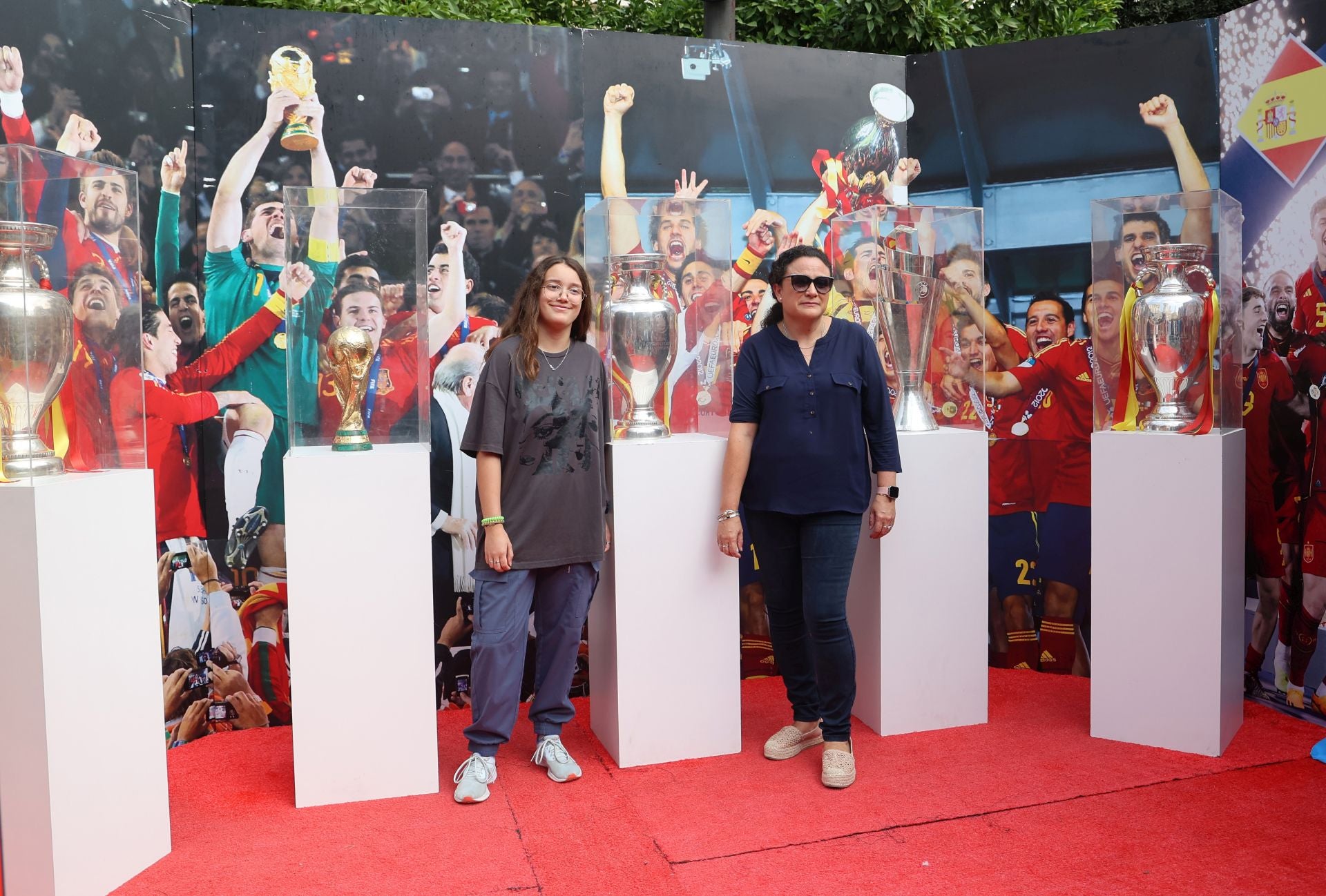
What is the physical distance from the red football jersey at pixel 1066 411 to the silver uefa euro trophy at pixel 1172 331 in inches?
31.0

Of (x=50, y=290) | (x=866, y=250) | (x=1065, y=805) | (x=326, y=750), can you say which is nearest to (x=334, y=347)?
(x=50, y=290)

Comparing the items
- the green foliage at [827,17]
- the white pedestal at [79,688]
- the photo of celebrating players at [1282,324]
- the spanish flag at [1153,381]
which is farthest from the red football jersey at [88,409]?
the green foliage at [827,17]

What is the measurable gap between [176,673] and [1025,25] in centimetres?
683

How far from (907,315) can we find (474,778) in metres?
2.20

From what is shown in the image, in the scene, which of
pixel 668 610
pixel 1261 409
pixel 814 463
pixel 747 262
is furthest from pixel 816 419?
pixel 1261 409

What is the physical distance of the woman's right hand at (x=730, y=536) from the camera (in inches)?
132

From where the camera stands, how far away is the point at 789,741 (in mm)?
3475

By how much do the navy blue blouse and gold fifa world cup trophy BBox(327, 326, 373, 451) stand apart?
117 cm

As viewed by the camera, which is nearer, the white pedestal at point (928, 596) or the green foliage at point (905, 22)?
the white pedestal at point (928, 596)

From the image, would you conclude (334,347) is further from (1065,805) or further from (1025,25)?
(1025,25)

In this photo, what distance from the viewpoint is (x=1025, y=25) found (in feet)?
24.2

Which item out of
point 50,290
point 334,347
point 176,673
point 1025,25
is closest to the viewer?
point 50,290

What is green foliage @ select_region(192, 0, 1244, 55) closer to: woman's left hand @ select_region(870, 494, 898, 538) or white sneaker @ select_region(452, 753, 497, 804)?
woman's left hand @ select_region(870, 494, 898, 538)

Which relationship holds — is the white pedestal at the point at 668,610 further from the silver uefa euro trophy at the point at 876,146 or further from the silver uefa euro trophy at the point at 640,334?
the silver uefa euro trophy at the point at 876,146
